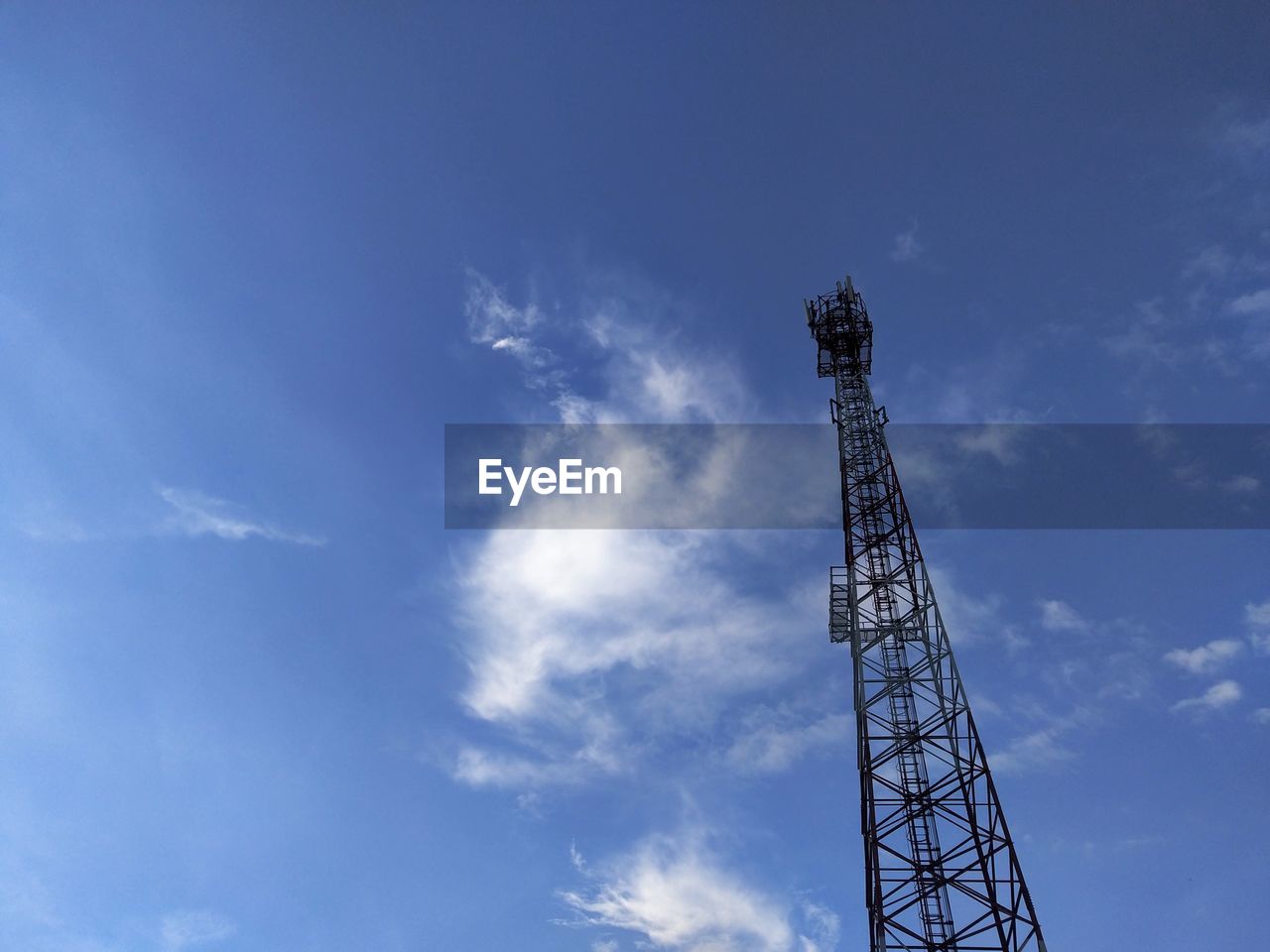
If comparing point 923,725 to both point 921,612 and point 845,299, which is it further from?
point 845,299

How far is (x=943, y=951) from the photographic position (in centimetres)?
2994

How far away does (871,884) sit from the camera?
32.5 metres

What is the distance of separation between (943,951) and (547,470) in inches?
1024

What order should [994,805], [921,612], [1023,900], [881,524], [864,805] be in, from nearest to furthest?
1. [1023,900]
2. [994,805]
3. [864,805]
4. [921,612]
5. [881,524]

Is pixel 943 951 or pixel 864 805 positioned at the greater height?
pixel 864 805

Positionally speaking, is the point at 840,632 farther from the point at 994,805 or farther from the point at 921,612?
the point at 994,805

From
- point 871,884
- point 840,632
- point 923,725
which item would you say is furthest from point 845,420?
point 871,884

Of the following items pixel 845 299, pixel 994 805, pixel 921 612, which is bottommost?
pixel 994 805

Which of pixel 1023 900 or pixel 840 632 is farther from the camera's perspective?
pixel 840 632

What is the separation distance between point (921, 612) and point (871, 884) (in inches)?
491

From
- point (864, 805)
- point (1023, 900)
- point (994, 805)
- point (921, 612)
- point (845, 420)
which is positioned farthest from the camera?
point (845, 420)

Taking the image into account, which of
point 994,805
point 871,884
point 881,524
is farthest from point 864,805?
point 881,524

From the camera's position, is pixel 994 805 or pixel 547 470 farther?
pixel 547 470

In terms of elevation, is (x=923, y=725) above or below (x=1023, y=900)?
above
